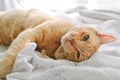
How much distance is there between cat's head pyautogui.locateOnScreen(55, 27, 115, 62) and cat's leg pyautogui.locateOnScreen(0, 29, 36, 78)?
156mm

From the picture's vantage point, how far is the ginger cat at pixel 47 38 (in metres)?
1.11

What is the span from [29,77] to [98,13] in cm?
98

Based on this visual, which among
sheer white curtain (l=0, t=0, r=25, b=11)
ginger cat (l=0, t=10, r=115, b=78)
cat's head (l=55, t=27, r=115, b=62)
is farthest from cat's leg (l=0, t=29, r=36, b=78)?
sheer white curtain (l=0, t=0, r=25, b=11)

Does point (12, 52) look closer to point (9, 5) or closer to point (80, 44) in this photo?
point (80, 44)

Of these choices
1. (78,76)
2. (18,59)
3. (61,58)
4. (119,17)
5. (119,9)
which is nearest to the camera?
(78,76)

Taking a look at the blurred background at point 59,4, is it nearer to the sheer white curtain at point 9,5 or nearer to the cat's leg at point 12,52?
the sheer white curtain at point 9,5

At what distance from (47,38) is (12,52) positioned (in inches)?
7.8

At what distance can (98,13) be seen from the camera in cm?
183

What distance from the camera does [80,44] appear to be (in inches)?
43.6

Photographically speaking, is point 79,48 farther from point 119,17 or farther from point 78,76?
point 119,17

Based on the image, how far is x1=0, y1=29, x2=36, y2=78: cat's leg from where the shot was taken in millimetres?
1077

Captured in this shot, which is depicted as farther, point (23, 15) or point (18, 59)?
point (23, 15)

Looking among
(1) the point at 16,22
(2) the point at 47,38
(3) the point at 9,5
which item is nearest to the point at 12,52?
(2) the point at 47,38

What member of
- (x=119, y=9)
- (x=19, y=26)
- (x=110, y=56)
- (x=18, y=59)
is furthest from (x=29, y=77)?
(x=119, y=9)
